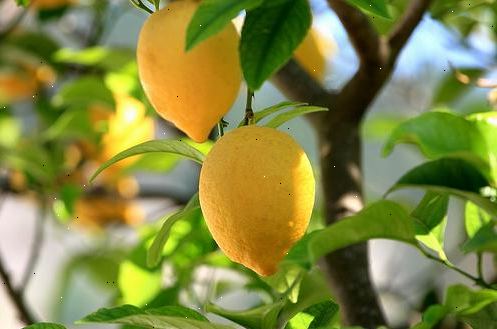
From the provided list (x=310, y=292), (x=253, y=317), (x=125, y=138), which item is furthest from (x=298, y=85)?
(x=125, y=138)

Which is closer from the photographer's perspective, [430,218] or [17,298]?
[430,218]

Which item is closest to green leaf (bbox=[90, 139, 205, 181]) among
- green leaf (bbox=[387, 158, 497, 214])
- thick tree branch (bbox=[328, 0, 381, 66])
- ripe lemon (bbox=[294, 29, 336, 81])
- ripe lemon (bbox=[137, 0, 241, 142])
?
ripe lemon (bbox=[137, 0, 241, 142])

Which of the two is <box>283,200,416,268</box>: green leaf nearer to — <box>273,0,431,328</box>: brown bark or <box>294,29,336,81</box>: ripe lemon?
<box>273,0,431,328</box>: brown bark

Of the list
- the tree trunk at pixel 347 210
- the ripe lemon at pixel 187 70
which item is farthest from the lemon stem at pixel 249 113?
the tree trunk at pixel 347 210

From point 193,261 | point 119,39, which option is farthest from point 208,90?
point 119,39

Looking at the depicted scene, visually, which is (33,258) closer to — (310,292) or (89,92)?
(89,92)

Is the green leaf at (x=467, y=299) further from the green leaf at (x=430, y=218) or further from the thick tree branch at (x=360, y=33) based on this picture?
the thick tree branch at (x=360, y=33)
